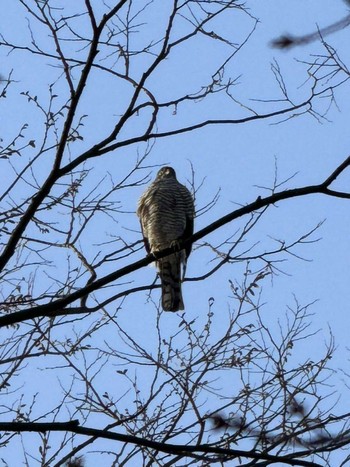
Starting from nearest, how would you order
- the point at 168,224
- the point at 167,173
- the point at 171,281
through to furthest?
the point at 171,281 → the point at 168,224 → the point at 167,173

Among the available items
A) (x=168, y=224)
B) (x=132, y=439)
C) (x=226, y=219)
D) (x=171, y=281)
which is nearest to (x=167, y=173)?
(x=168, y=224)

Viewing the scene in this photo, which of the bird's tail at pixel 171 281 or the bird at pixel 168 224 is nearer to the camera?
the bird's tail at pixel 171 281

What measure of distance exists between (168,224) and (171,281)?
0.60 metres

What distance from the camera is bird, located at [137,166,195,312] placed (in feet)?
27.6

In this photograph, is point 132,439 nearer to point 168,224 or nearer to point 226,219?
point 226,219

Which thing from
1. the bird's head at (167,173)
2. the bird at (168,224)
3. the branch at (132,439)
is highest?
the bird's head at (167,173)

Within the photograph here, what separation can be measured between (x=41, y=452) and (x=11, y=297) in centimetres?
93

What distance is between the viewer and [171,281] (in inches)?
334

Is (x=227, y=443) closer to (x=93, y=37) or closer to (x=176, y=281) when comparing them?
(x=93, y=37)

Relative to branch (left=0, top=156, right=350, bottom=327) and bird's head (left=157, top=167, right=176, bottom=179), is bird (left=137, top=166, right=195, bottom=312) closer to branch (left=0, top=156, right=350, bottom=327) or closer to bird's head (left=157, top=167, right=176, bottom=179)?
bird's head (left=157, top=167, right=176, bottom=179)

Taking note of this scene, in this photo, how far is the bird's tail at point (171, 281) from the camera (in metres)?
8.31

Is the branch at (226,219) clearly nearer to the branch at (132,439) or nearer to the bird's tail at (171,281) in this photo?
the branch at (132,439)

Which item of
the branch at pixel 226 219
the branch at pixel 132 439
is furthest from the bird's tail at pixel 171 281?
the branch at pixel 132 439

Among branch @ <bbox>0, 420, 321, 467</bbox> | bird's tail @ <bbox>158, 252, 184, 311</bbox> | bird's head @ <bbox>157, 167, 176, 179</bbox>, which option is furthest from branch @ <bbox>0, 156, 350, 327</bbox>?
bird's head @ <bbox>157, 167, 176, 179</bbox>
